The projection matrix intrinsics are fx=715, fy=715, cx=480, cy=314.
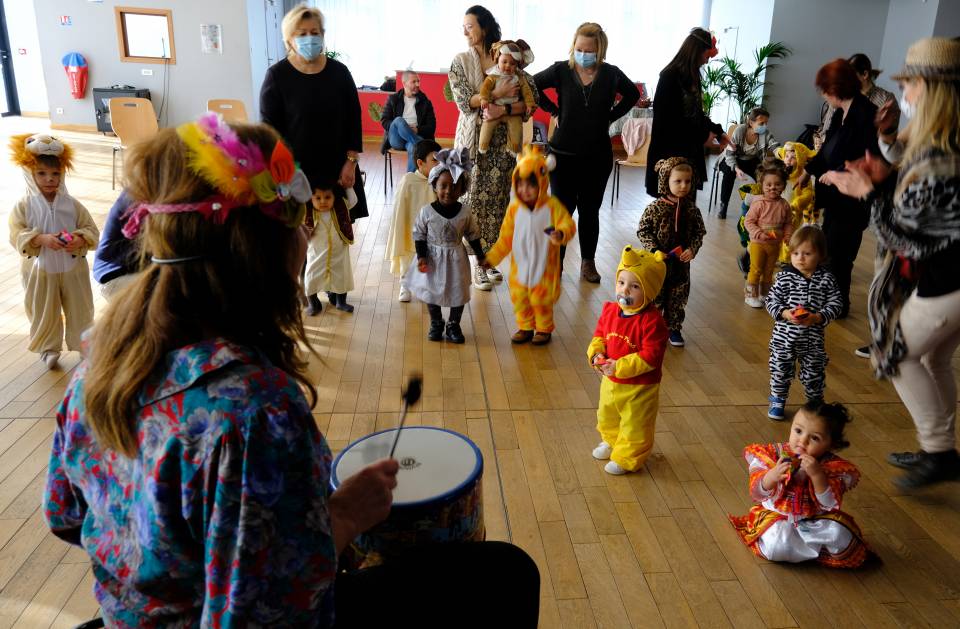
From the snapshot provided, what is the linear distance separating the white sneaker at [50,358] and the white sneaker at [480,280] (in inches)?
99.3

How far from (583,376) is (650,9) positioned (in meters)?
12.2

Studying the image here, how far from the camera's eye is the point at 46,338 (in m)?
3.46

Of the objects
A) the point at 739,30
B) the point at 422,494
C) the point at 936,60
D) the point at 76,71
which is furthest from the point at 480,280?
the point at 76,71

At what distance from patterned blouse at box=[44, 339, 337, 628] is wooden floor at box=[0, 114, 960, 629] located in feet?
3.77

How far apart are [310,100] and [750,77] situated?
361 inches

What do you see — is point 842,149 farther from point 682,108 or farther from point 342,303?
point 342,303

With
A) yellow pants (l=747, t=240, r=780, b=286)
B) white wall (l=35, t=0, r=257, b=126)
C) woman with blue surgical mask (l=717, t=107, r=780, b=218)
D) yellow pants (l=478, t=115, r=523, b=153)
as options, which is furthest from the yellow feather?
white wall (l=35, t=0, r=257, b=126)

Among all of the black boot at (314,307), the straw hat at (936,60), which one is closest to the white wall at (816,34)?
the black boot at (314,307)

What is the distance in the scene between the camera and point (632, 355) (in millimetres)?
2520

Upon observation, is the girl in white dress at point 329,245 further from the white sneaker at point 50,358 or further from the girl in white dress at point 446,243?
the white sneaker at point 50,358

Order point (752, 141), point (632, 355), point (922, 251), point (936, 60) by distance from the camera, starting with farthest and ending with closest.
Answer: point (752, 141)
point (632, 355)
point (922, 251)
point (936, 60)

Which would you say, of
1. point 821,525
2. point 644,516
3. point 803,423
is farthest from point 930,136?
point 644,516

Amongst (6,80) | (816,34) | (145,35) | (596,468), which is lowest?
(596,468)

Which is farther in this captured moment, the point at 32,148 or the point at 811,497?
the point at 32,148
